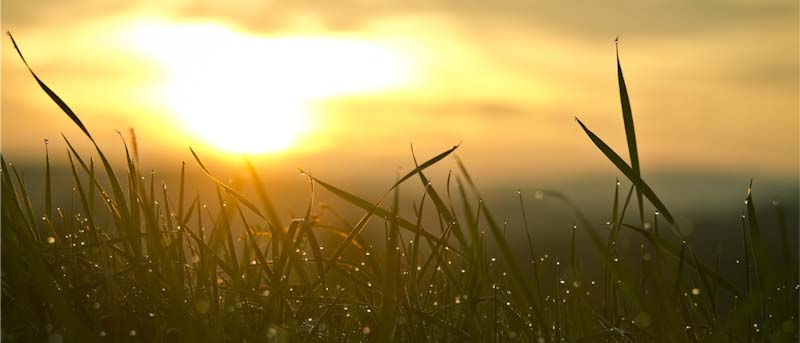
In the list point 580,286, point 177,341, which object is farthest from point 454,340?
point 177,341

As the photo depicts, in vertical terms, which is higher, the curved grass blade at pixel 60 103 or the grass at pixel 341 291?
the curved grass blade at pixel 60 103

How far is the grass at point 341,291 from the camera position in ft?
5.96

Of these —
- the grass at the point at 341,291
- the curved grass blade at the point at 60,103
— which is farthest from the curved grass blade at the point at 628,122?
the curved grass blade at the point at 60,103

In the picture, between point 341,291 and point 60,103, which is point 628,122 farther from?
point 60,103

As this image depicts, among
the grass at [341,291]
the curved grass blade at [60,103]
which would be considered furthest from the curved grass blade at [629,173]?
the curved grass blade at [60,103]

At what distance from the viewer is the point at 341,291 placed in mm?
1993

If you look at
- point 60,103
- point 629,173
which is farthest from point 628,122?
point 60,103

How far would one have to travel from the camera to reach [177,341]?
1879 mm

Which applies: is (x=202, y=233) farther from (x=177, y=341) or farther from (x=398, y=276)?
(x=398, y=276)

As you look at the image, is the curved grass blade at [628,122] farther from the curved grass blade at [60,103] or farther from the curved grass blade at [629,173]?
the curved grass blade at [60,103]

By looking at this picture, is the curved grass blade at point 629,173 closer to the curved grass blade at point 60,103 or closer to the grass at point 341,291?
the grass at point 341,291

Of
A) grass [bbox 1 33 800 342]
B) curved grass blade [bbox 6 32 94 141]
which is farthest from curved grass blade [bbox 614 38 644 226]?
curved grass blade [bbox 6 32 94 141]

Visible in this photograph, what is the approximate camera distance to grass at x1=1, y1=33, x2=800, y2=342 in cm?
182

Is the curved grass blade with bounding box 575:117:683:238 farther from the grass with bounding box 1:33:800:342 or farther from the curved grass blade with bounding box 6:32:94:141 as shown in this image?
the curved grass blade with bounding box 6:32:94:141
